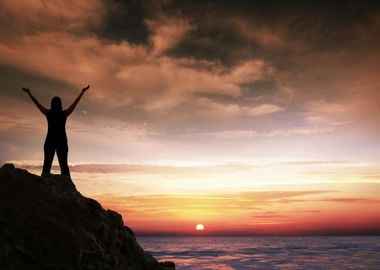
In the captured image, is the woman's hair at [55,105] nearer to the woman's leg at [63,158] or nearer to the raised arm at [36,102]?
the raised arm at [36,102]

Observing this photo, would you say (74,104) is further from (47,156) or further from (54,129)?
(47,156)

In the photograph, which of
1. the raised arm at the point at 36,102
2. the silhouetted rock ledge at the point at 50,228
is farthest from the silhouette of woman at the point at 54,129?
the silhouetted rock ledge at the point at 50,228

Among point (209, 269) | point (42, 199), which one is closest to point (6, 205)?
point (42, 199)

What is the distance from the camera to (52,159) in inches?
524

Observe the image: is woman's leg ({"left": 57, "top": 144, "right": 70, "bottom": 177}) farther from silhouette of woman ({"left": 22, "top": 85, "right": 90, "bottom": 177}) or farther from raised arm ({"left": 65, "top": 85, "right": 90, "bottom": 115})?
raised arm ({"left": 65, "top": 85, "right": 90, "bottom": 115})

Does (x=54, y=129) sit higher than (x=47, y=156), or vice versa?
(x=54, y=129)

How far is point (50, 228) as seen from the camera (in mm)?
10648

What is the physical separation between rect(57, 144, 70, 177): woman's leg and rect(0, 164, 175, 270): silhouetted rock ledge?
25.3 inches

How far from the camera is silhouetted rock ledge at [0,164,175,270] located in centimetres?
1036

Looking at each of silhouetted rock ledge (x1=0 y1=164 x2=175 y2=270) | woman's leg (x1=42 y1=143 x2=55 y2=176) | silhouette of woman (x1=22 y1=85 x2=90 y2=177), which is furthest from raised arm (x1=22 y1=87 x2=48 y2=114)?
silhouetted rock ledge (x1=0 y1=164 x2=175 y2=270)

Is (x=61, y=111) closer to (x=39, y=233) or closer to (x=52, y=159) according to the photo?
(x=52, y=159)

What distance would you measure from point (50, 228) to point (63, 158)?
340cm

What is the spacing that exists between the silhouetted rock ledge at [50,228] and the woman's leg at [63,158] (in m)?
0.64

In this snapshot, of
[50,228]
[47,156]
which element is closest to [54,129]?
[47,156]
